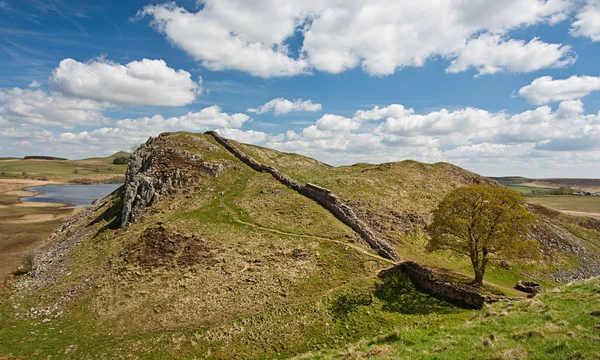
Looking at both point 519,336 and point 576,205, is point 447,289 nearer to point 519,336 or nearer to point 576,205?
point 519,336

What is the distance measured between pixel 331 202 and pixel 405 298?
22.8 metres

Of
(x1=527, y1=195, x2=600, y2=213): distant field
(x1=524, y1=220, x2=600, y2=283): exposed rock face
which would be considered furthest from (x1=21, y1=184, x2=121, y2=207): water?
(x1=527, y1=195, x2=600, y2=213): distant field

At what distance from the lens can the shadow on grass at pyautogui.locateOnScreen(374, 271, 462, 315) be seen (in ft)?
105

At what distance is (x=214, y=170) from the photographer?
211ft

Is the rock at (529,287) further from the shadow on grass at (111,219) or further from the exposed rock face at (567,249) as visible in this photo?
the shadow on grass at (111,219)

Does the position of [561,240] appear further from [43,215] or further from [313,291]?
[43,215]

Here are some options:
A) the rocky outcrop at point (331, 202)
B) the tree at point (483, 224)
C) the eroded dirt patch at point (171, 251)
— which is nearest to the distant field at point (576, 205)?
the tree at point (483, 224)

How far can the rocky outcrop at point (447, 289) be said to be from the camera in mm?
31031

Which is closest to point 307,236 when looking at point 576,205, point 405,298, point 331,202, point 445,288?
point 331,202

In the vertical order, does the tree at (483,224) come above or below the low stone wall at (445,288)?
above

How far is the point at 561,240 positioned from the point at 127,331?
6983cm

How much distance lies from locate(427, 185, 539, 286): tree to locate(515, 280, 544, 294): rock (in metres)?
5.09

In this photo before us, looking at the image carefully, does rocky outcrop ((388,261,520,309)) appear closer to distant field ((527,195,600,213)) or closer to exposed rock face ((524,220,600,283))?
exposed rock face ((524,220,600,283))

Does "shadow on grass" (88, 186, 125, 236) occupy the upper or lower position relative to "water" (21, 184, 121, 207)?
upper
